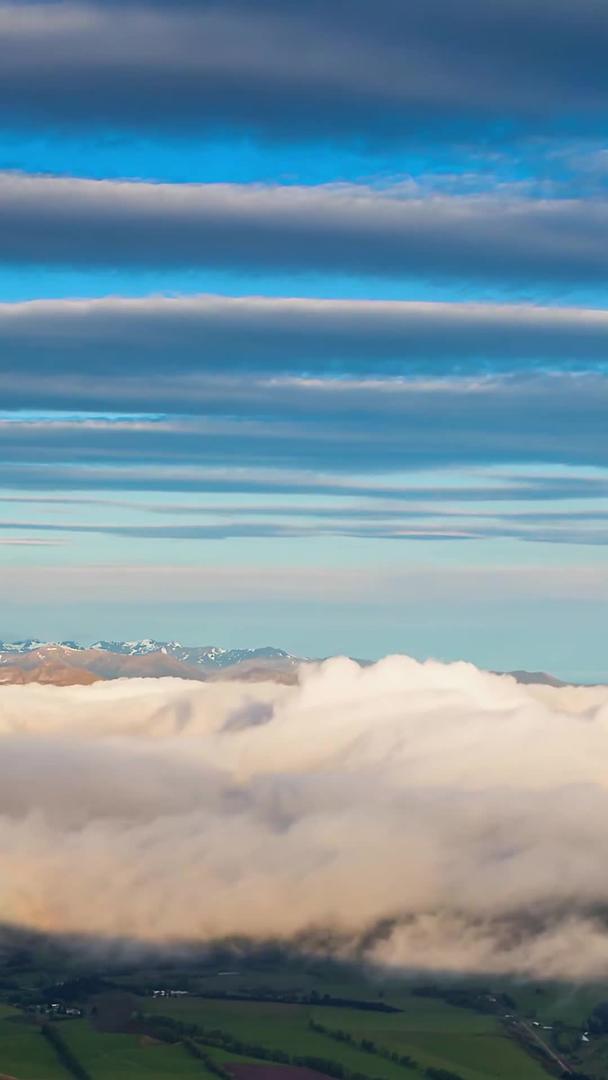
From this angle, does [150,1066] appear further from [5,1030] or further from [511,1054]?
Answer: [511,1054]

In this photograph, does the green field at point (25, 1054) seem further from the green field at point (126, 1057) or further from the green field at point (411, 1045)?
the green field at point (411, 1045)

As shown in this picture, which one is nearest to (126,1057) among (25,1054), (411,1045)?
(25,1054)

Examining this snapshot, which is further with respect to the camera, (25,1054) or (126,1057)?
(126,1057)

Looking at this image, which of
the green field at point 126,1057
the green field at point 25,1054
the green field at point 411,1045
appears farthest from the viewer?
the green field at point 411,1045

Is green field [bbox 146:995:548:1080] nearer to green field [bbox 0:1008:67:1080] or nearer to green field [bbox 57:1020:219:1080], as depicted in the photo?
green field [bbox 57:1020:219:1080]

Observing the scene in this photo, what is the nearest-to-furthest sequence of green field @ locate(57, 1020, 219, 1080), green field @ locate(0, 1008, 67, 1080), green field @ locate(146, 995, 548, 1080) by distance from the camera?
1. green field @ locate(0, 1008, 67, 1080)
2. green field @ locate(57, 1020, 219, 1080)
3. green field @ locate(146, 995, 548, 1080)

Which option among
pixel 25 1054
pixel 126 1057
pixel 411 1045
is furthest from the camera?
pixel 411 1045

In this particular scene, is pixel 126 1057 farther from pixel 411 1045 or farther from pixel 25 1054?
pixel 411 1045

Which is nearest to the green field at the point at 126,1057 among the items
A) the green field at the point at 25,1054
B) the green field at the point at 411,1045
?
the green field at the point at 25,1054

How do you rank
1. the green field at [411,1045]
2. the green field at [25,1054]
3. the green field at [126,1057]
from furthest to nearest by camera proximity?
A: the green field at [411,1045], the green field at [126,1057], the green field at [25,1054]

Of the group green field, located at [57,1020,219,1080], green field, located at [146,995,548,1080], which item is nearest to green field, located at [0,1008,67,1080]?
→ green field, located at [57,1020,219,1080]

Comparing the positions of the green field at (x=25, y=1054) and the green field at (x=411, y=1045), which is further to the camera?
the green field at (x=411, y=1045)

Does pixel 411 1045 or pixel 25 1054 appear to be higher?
pixel 411 1045
